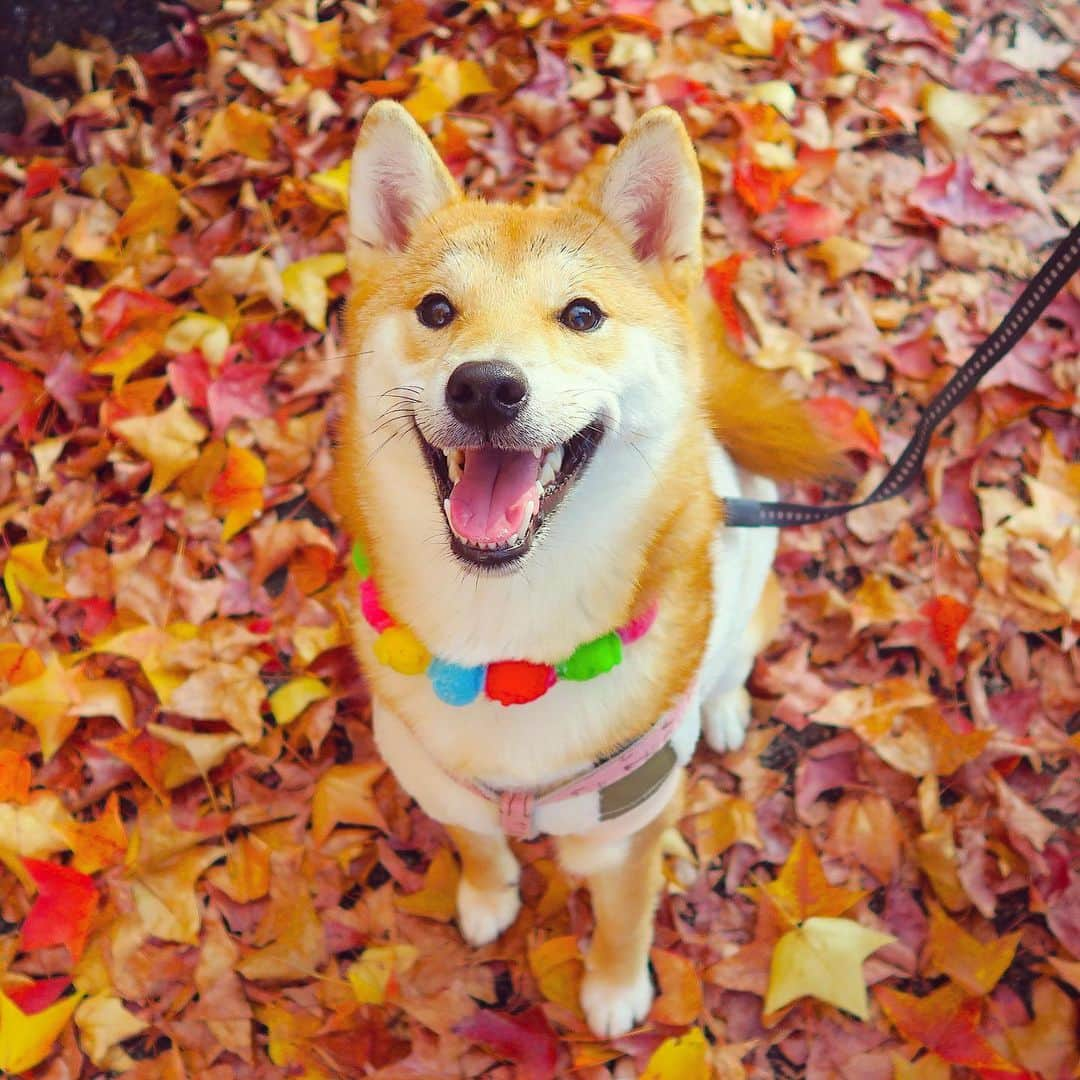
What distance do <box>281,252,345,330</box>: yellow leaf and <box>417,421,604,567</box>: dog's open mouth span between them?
1759 millimetres

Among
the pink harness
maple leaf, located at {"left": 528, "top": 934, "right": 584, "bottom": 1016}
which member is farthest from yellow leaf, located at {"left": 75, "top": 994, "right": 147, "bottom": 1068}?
the pink harness

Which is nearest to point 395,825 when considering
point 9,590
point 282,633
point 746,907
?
point 282,633

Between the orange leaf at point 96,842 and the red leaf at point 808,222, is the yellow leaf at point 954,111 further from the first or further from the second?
the orange leaf at point 96,842

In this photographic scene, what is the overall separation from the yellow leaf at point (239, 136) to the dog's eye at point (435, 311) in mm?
2216

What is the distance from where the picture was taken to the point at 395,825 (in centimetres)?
247

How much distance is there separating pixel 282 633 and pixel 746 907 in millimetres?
1395

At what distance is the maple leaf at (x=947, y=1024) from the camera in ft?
6.74

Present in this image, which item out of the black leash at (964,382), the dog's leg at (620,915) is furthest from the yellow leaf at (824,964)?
the black leash at (964,382)

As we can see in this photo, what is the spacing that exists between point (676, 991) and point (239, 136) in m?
3.06

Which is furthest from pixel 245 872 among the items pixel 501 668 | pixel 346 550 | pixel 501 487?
pixel 501 487

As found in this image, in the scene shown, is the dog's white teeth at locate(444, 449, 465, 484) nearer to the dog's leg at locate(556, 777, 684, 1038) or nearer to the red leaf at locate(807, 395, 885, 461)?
the dog's leg at locate(556, 777, 684, 1038)

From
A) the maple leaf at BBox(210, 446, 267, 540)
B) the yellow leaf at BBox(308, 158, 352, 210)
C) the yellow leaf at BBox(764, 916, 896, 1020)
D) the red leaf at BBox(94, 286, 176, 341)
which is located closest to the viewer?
the yellow leaf at BBox(764, 916, 896, 1020)

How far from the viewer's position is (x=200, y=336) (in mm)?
3100

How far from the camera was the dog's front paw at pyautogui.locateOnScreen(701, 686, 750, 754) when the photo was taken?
2.53 meters
